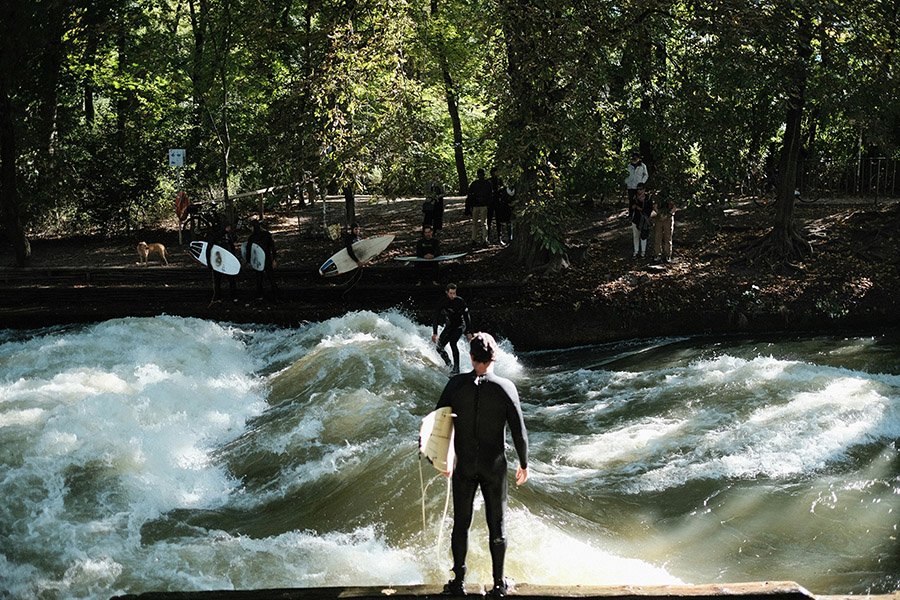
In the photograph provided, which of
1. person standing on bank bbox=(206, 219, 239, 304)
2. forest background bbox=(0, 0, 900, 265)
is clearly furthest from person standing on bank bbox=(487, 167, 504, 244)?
person standing on bank bbox=(206, 219, 239, 304)

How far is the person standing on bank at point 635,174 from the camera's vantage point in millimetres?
22156

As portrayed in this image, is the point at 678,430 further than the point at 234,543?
Yes

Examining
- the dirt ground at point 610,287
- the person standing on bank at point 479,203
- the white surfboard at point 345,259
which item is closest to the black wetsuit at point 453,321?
the dirt ground at point 610,287

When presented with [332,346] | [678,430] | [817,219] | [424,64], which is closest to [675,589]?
[678,430]

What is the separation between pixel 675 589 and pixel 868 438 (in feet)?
19.8

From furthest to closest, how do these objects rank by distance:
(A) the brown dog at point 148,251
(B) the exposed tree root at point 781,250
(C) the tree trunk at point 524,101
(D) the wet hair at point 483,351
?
(A) the brown dog at point 148,251 < (B) the exposed tree root at point 781,250 < (C) the tree trunk at point 524,101 < (D) the wet hair at point 483,351

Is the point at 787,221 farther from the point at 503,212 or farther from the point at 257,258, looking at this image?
the point at 257,258

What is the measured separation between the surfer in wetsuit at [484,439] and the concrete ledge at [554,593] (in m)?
0.25

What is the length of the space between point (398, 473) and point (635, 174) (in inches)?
526

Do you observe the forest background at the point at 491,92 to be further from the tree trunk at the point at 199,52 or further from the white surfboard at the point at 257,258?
the white surfboard at the point at 257,258

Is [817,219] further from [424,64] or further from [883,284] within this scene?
[424,64]

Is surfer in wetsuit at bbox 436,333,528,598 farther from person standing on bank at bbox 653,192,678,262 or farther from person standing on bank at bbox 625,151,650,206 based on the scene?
person standing on bank at bbox 625,151,650,206

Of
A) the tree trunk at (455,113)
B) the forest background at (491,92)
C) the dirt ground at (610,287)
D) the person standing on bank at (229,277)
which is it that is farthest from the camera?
the tree trunk at (455,113)

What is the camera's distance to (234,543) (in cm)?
951
